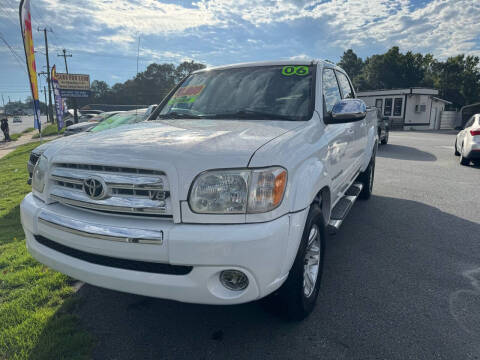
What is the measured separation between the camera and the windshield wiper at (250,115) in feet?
9.50

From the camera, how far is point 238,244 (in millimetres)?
1835

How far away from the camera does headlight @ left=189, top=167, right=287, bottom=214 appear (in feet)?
6.32

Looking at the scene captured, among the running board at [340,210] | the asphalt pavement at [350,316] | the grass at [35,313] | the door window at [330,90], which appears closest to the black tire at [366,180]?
the running board at [340,210]

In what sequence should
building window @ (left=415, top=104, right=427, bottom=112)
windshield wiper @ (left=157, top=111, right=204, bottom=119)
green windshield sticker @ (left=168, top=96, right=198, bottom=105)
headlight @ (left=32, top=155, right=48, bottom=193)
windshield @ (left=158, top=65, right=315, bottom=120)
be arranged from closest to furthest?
headlight @ (left=32, top=155, right=48, bottom=193) < windshield @ (left=158, top=65, right=315, bottom=120) < windshield wiper @ (left=157, top=111, right=204, bottom=119) < green windshield sticker @ (left=168, top=96, right=198, bottom=105) < building window @ (left=415, top=104, right=427, bottom=112)

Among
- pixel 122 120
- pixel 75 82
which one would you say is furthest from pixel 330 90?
pixel 75 82

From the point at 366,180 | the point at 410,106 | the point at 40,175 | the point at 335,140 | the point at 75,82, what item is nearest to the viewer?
the point at 40,175

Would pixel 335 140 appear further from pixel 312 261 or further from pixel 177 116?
pixel 177 116

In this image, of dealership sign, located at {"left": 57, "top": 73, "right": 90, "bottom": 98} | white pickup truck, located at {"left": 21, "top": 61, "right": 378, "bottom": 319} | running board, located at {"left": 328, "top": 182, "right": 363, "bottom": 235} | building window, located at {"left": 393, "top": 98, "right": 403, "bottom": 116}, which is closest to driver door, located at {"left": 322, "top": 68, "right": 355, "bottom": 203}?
running board, located at {"left": 328, "top": 182, "right": 363, "bottom": 235}

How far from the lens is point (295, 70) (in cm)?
329

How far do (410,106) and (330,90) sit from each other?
3193 centimetres

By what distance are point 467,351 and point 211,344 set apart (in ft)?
5.38

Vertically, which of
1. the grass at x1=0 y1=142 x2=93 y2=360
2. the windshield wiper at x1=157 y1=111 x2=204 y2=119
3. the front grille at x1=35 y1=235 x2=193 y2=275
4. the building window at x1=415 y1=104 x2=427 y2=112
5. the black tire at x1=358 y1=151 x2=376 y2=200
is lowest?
the grass at x1=0 y1=142 x2=93 y2=360

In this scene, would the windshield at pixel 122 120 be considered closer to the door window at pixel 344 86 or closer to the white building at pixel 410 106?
the door window at pixel 344 86

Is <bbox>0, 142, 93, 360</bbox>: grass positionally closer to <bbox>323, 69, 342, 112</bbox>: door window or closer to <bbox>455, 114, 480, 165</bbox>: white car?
<bbox>323, 69, 342, 112</bbox>: door window
